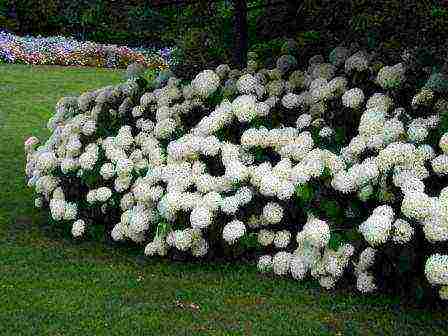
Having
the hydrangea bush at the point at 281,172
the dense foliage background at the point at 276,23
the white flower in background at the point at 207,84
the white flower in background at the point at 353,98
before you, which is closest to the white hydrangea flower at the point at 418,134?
the hydrangea bush at the point at 281,172

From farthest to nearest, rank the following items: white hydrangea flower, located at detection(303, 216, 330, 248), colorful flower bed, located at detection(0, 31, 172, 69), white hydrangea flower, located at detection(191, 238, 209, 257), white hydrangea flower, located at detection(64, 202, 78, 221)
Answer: colorful flower bed, located at detection(0, 31, 172, 69) < white hydrangea flower, located at detection(64, 202, 78, 221) < white hydrangea flower, located at detection(191, 238, 209, 257) < white hydrangea flower, located at detection(303, 216, 330, 248)

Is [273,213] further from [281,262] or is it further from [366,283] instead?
[366,283]

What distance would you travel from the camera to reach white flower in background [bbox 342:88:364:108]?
19.2ft

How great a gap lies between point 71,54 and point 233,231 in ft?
49.0

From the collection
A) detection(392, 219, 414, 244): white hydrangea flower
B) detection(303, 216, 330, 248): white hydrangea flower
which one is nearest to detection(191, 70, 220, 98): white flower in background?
detection(303, 216, 330, 248): white hydrangea flower

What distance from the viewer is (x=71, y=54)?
63.6 feet

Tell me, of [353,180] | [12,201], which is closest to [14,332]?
[353,180]

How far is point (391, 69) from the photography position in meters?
5.96

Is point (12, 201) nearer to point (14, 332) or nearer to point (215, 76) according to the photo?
point (215, 76)

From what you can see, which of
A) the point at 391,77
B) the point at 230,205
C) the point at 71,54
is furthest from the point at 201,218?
the point at 71,54

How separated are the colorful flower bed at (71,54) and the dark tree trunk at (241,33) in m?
10.4

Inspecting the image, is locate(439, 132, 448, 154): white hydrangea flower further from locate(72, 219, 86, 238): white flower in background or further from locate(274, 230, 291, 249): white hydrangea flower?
locate(72, 219, 86, 238): white flower in background

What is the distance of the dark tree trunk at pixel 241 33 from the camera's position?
7562mm

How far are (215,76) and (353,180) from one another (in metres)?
2.04
